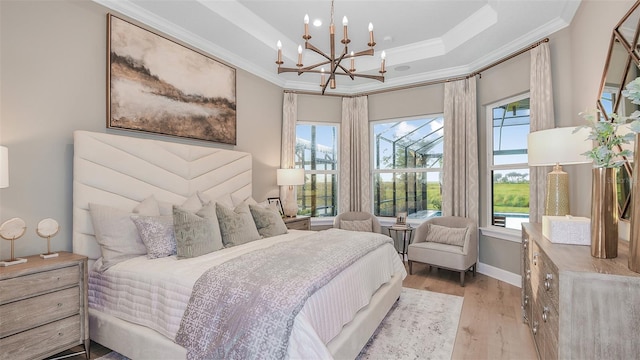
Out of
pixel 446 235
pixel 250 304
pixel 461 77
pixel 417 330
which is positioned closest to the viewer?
pixel 250 304

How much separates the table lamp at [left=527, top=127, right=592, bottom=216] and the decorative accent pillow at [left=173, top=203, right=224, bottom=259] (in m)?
2.72

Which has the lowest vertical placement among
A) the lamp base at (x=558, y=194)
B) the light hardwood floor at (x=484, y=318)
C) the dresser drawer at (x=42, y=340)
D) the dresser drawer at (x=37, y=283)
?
the light hardwood floor at (x=484, y=318)

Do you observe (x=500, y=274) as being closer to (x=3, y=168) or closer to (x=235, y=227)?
(x=235, y=227)

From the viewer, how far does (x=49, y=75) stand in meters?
2.40

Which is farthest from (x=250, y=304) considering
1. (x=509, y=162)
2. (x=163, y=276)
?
(x=509, y=162)

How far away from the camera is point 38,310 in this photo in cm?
194

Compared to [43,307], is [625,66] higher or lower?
higher

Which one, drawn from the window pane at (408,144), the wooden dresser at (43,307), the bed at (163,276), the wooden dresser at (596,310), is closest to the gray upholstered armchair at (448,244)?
the bed at (163,276)

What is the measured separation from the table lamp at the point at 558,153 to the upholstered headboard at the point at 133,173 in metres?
3.24

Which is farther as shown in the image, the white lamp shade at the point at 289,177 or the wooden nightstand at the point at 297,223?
the white lamp shade at the point at 289,177

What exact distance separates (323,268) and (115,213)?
1778 mm

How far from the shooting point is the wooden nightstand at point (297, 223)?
435cm

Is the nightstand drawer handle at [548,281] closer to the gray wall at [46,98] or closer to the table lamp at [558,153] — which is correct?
the table lamp at [558,153]

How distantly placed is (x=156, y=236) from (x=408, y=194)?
3.94 metres
